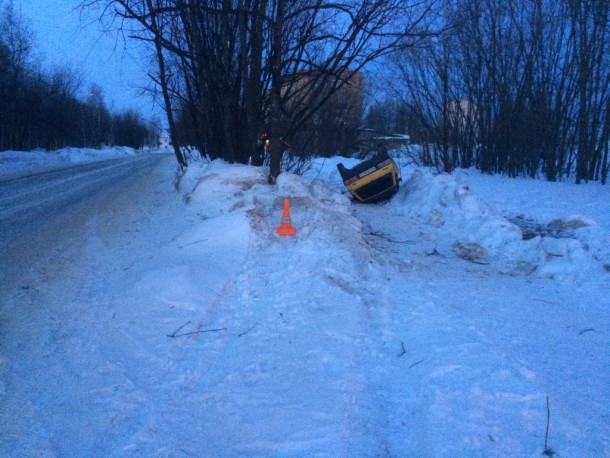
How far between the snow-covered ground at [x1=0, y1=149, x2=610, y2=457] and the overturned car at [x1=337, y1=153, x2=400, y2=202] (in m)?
4.79

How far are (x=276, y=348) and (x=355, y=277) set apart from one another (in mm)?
1900

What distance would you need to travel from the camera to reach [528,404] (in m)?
2.77

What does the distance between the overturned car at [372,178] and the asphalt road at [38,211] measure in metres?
6.55

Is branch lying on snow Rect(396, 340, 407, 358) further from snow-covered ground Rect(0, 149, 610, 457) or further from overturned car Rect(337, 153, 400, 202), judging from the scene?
overturned car Rect(337, 153, 400, 202)

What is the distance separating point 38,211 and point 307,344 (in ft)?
29.1

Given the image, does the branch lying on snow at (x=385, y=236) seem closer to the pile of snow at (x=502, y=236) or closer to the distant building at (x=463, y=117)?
the pile of snow at (x=502, y=236)

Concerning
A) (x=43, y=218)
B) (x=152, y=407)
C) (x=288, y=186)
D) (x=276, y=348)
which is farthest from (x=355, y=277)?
(x=43, y=218)

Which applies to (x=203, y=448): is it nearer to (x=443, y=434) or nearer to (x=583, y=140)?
(x=443, y=434)

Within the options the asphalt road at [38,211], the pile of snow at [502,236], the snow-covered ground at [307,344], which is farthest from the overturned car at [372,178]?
the asphalt road at [38,211]

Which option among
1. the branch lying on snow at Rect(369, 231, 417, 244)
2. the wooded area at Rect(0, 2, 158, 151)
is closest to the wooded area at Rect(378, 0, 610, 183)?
the branch lying on snow at Rect(369, 231, 417, 244)

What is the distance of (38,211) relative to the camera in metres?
9.87

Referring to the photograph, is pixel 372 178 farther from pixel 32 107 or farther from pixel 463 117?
pixel 32 107

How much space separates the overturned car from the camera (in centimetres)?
1203

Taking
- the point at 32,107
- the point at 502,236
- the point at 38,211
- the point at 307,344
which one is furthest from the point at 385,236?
the point at 32,107
